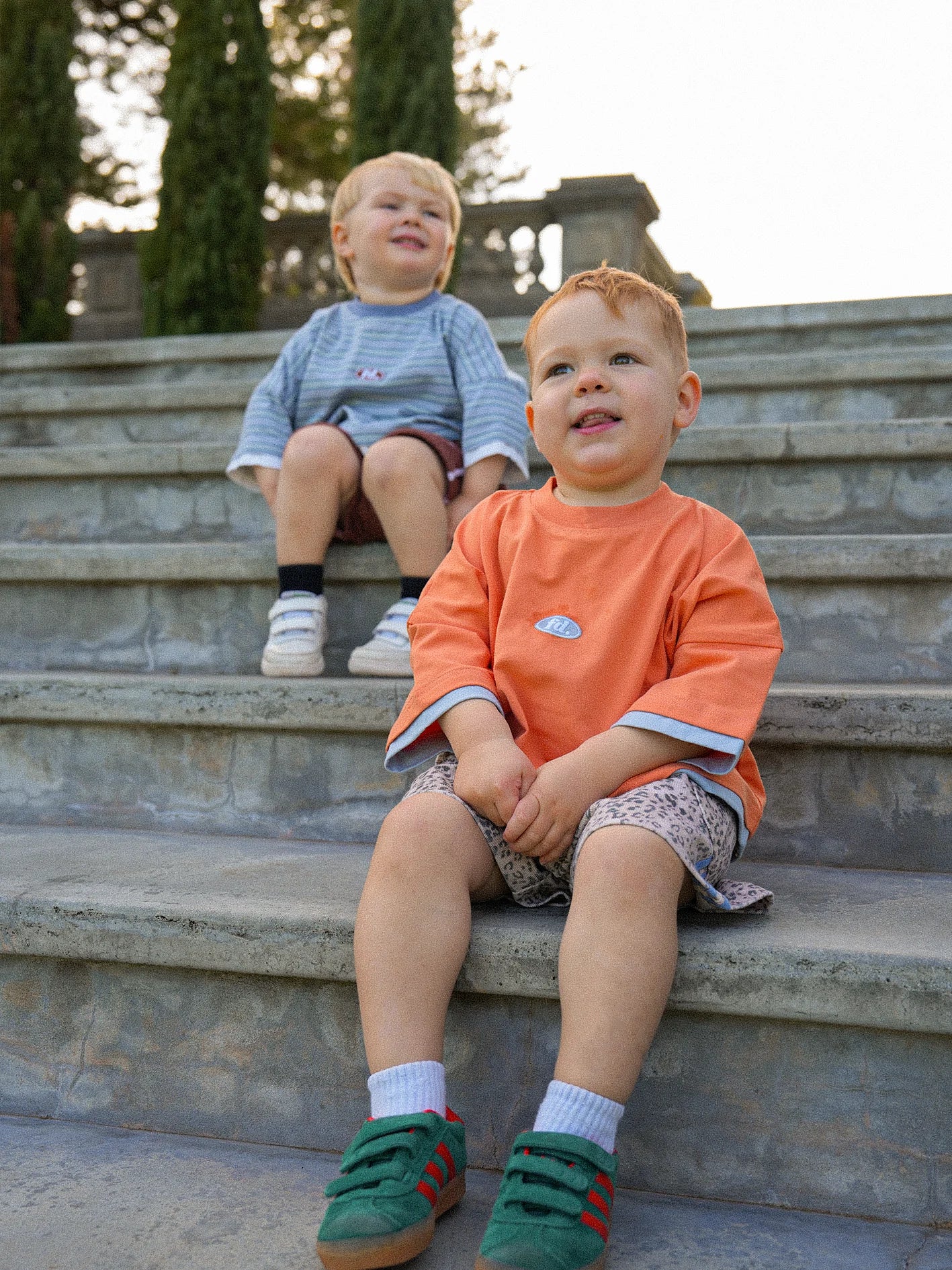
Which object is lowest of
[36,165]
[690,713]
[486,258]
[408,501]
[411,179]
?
[690,713]

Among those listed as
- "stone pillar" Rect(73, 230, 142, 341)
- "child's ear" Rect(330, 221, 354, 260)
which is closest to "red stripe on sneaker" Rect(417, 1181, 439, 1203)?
"child's ear" Rect(330, 221, 354, 260)

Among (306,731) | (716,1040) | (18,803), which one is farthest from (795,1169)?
(18,803)

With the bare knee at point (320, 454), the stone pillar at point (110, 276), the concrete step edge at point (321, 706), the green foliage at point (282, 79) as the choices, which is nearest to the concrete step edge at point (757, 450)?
the bare knee at point (320, 454)

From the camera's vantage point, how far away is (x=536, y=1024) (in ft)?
4.08

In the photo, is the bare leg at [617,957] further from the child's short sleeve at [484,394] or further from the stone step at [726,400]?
the stone step at [726,400]

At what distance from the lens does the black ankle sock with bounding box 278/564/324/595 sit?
6.70 ft

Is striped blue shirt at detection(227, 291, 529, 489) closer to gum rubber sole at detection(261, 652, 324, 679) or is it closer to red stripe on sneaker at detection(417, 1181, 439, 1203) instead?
gum rubber sole at detection(261, 652, 324, 679)

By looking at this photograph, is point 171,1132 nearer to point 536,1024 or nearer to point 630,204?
point 536,1024

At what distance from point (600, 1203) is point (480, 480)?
146 centimetres

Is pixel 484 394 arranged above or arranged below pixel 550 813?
above

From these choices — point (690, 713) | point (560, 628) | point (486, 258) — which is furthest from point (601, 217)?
point (690, 713)

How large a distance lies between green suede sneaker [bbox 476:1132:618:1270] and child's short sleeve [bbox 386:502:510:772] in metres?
0.53

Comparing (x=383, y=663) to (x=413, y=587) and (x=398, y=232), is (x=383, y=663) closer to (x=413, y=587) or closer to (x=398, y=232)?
(x=413, y=587)

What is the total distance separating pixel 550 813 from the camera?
1268 mm
